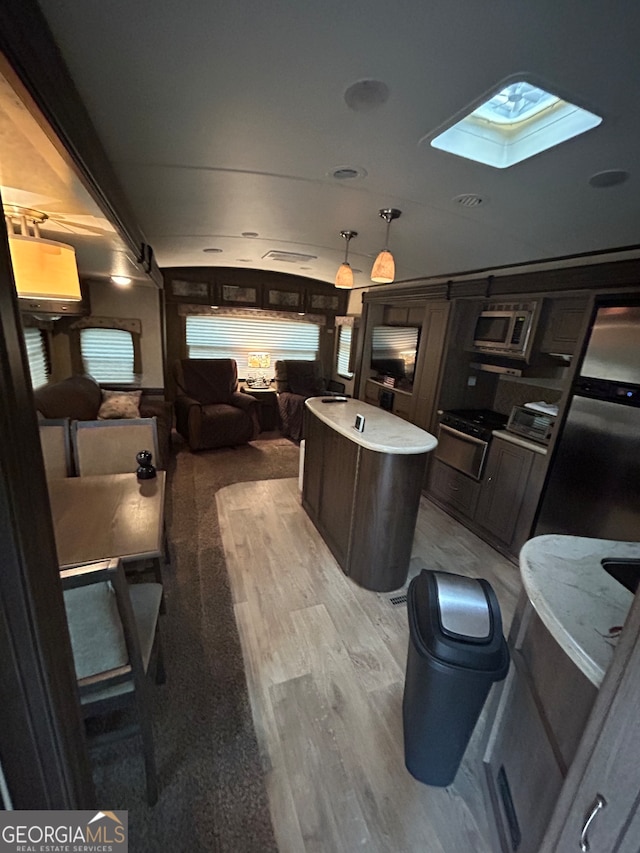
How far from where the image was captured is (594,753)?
25.9 inches

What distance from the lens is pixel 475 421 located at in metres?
3.10

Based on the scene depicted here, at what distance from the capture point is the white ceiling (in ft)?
2.54

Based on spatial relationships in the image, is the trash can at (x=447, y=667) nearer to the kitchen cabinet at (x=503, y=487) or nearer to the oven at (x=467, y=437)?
the kitchen cabinet at (x=503, y=487)

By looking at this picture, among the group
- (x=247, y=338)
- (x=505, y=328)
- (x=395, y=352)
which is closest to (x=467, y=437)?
(x=505, y=328)

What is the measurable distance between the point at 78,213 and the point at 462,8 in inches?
66.2

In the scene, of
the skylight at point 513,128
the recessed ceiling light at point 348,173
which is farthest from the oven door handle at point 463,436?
the recessed ceiling light at point 348,173

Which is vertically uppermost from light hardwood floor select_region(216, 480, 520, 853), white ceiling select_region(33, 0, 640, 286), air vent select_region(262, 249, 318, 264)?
air vent select_region(262, 249, 318, 264)

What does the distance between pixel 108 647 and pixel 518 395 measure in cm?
357

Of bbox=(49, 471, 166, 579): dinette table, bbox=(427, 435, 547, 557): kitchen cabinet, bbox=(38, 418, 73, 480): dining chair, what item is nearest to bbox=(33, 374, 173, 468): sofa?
bbox=(38, 418, 73, 480): dining chair

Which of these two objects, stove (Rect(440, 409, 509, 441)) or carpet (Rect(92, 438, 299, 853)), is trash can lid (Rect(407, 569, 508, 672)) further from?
stove (Rect(440, 409, 509, 441))

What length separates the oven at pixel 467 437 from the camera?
295 cm

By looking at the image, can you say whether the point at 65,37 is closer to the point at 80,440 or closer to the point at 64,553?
the point at 64,553

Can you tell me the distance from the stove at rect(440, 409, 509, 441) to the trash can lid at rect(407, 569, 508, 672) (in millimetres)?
1838

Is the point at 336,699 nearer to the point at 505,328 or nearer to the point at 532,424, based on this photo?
the point at 532,424
